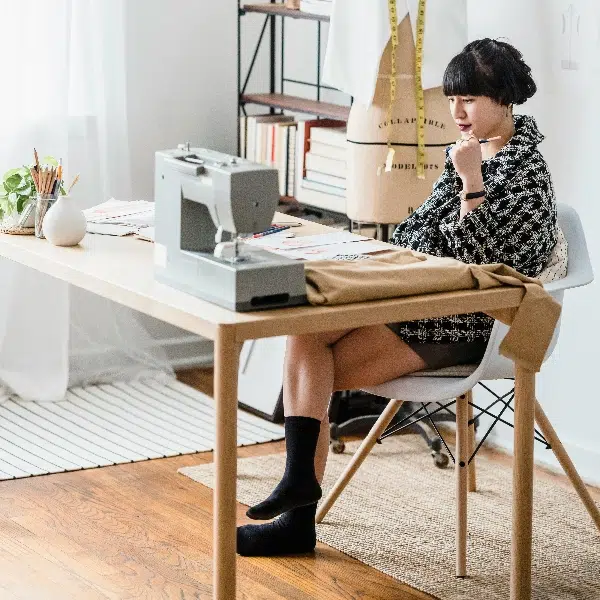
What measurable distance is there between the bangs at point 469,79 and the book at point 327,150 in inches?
38.3

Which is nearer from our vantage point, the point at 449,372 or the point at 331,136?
the point at 449,372

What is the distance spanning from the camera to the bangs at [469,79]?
280 cm

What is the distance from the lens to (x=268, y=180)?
7.04 ft

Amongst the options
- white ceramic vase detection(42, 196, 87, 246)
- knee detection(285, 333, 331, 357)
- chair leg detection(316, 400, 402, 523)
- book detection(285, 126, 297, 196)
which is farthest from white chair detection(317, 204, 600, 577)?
book detection(285, 126, 297, 196)

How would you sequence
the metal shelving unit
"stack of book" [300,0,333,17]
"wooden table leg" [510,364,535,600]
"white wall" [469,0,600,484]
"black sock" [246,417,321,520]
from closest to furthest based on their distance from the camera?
"wooden table leg" [510,364,535,600]
"black sock" [246,417,321,520]
"white wall" [469,0,600,484]
"stack of book" [300,0,333,17]
the metal shelving unit

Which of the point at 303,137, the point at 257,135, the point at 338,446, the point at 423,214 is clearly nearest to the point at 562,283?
the point at 423,214

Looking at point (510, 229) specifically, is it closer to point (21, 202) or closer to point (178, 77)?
point (21, 202)

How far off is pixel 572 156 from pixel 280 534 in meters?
1.35

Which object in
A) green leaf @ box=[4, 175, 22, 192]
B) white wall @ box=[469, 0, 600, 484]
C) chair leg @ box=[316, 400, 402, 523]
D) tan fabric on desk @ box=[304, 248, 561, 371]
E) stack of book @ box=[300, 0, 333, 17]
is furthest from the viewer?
stack of book @ box=[300, 0, 333, 17]

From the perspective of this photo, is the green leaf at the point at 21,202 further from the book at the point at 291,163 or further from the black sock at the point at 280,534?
the book at the point at 291,163

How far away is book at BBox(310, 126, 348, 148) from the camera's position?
3797 millimetres

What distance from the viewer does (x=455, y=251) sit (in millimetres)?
2672

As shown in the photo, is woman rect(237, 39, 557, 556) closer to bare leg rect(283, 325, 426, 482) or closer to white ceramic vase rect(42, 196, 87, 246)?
bare leg rect(283, 325, 426, 482)

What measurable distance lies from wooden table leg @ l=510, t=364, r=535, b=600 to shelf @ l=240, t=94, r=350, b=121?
155 centimetres
